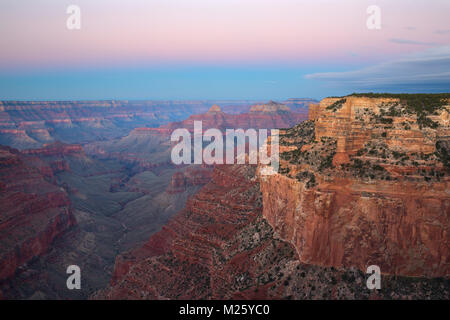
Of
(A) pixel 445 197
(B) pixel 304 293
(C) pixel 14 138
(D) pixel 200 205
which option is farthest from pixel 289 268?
(C) pixel 14 138

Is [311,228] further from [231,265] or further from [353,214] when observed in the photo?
[231,265]
